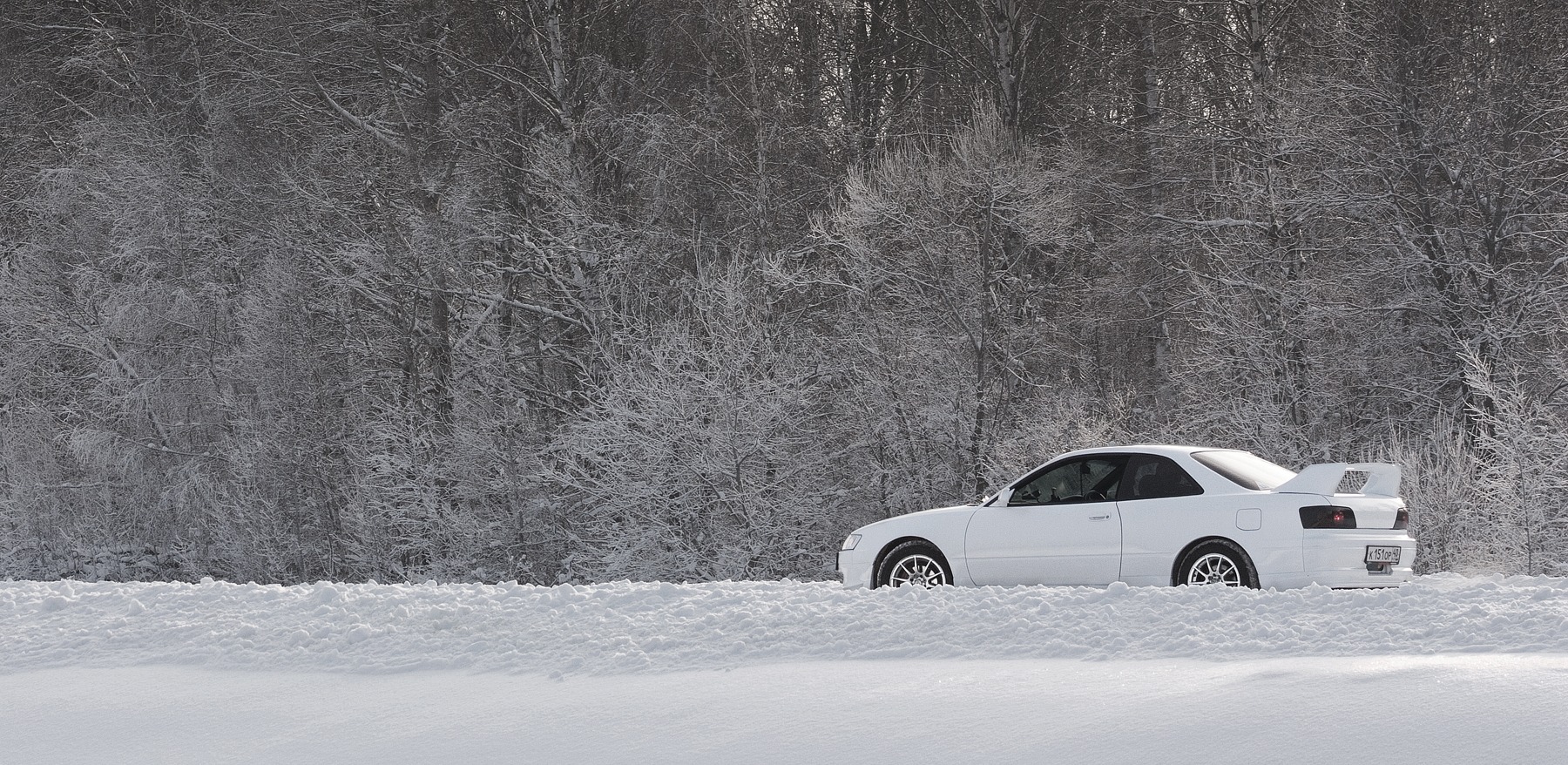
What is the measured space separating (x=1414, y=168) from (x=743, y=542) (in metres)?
12.2

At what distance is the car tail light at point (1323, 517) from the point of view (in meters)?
11.5

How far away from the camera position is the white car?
38.0 feet

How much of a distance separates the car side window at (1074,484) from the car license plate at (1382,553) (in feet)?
6.05

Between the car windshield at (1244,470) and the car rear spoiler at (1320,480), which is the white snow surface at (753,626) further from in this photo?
the car windshield at (1244,470)

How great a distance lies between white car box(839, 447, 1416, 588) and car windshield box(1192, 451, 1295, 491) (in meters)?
0.01

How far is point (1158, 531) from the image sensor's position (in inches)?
474

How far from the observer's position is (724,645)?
9758 mm

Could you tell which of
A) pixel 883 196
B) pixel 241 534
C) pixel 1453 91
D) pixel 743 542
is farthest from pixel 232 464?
pixel 1453 91

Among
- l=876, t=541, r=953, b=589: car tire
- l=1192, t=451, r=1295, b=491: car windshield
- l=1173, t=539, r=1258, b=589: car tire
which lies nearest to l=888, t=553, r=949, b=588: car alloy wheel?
l=876, t=541, r=953, b=589: car tire

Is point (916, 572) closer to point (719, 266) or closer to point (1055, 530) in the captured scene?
point (1055, 530)

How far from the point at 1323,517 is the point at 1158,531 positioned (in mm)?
1173

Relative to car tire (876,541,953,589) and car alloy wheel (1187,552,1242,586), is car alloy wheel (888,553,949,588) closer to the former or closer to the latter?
car tire (876,541,953,589)

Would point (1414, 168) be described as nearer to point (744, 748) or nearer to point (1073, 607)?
point (1073, 607)

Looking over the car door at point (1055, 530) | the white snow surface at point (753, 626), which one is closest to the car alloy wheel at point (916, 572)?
the car door at point (1055, 530)
